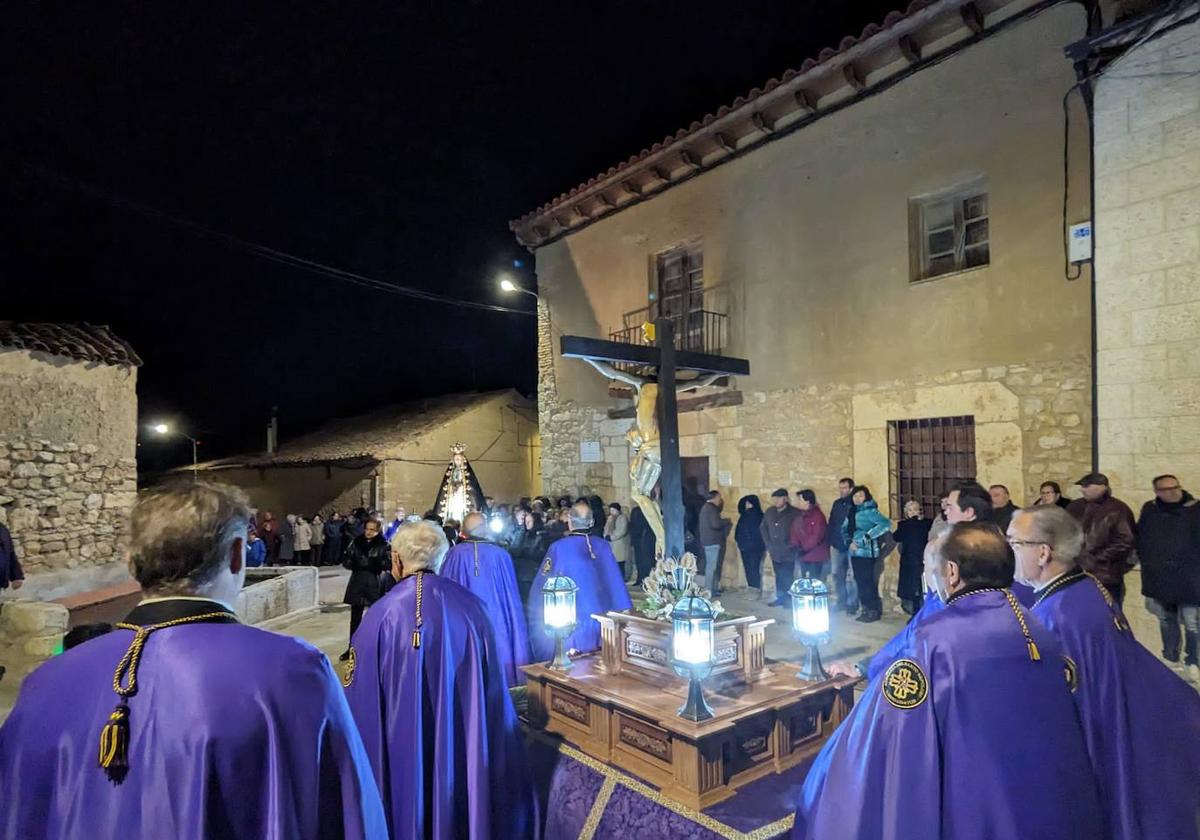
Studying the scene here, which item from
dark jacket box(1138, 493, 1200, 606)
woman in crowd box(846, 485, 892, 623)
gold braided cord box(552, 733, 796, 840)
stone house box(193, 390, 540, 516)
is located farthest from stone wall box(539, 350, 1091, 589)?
stone house box(193, 390, 540, 516)

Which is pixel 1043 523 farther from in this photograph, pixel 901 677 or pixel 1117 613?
pixel 901 677

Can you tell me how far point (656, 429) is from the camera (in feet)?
21.5

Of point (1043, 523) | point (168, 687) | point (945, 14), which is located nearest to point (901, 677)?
point (1043, 523)

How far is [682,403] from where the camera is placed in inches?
518

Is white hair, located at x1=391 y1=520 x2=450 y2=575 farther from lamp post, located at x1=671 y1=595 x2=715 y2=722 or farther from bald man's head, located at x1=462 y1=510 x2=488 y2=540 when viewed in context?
bald man's head, located at x1=462 y1=510 x2=488 y2=540

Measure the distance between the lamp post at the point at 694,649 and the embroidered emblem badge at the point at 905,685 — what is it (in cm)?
183

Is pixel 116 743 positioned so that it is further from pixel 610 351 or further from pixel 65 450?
pixel 65 450

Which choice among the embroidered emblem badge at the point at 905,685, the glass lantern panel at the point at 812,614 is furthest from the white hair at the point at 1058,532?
the glass lantern panel at the point at 812,614

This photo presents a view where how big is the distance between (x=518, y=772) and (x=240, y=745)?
253 centimetres

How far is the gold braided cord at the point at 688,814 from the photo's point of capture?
376 centimetres

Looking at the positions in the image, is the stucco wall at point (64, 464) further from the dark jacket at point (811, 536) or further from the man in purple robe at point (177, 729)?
the man in purple robe at point (177, 729)

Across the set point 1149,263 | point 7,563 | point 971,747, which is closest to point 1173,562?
point 1149,263

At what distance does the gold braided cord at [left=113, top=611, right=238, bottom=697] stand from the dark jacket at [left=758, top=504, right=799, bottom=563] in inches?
353

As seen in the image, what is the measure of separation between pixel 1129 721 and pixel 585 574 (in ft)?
14.8
